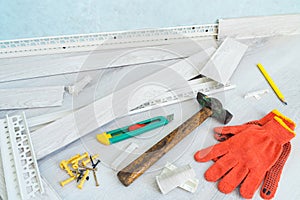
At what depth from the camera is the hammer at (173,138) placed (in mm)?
682

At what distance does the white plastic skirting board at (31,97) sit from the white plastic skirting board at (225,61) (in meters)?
0.41

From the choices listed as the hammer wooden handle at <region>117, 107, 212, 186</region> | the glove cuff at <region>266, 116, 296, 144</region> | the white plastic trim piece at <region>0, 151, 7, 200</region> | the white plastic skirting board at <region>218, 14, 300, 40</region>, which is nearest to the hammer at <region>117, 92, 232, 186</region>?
the hammer wooden handle at <region>117, 107, 212, 186</region>

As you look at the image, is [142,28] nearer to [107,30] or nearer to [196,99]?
[107,30]

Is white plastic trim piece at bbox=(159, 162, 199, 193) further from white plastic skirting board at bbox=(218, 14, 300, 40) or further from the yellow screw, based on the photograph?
white plastic skirting board at bbox=(218, 14, 300, 40)

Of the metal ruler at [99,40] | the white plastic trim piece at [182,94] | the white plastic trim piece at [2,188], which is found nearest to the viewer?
the white plastic trim piece at [2,188]

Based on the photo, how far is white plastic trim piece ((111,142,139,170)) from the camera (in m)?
0.71

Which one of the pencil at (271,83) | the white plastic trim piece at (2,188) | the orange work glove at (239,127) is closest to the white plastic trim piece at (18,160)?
the white plastic trim piece at (2,188)

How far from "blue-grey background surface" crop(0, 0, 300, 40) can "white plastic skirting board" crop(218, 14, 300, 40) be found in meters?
0.02

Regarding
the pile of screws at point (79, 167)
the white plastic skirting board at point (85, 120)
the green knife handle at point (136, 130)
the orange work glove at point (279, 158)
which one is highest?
the white plastic skirting board at point (85, 120)

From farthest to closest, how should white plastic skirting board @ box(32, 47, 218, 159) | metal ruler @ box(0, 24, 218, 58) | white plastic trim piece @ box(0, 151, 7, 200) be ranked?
1. metal ruler @ box(0, 24, 218, 58)
2. white plastic skirting board @ box(32, 47, 218, 159)
3. white plastic trim piece @ box(0, 151, 7, 200)

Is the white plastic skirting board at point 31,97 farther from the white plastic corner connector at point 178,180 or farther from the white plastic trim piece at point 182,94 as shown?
the white plastic corner connector at point 178,180

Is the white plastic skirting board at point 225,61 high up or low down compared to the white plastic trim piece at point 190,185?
up

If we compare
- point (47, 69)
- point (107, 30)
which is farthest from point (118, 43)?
point (47, 69)

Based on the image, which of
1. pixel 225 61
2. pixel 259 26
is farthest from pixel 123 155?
pixel 259 26
